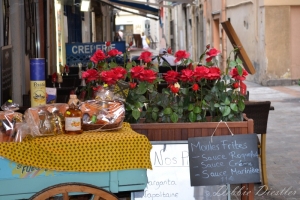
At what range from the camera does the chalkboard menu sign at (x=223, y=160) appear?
4.34 metres

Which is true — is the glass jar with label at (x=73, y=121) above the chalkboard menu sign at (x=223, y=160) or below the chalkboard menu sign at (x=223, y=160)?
above

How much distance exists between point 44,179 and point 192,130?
121 centimetres

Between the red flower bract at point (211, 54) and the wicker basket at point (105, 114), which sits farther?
the red flower bract at point (211, 54)

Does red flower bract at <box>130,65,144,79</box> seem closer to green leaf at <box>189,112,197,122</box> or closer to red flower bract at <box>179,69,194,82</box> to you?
red flower bract at <box>179,69,194,82</box>

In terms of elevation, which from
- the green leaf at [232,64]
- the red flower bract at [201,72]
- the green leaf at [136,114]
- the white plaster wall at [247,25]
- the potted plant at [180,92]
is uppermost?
the white plaster wall at [247,25]

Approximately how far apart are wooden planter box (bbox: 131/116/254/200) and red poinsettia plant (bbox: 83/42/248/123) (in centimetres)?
13

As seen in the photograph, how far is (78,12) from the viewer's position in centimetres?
1900

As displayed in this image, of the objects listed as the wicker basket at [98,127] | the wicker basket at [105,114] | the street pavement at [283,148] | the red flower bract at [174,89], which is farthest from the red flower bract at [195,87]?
the street pavement at [283,148]

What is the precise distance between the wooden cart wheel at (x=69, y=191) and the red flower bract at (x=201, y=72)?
4.90 feet

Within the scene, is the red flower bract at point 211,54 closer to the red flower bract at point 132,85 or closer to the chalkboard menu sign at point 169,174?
the red flower bract at point 132,85

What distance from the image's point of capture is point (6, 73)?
733 cm

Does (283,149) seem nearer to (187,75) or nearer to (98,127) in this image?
(187,75)

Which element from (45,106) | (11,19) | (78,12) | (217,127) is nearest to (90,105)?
(45,106)

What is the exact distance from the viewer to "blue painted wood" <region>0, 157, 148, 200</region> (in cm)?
370
